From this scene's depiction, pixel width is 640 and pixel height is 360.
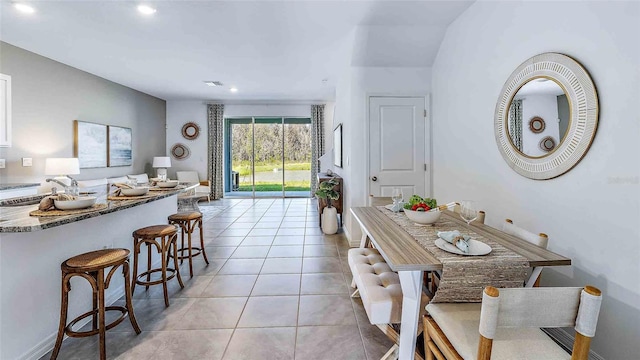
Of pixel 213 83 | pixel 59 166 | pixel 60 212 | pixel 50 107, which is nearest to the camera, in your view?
pixel 60 212

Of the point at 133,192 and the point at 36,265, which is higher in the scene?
the point at 133,192

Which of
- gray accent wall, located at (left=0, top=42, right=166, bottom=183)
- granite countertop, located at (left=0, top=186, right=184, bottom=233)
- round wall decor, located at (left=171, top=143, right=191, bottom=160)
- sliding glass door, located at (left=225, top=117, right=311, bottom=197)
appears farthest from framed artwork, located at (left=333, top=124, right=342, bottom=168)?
gray accent wall, located at (left=0, top=42, right=166, bottom=183)

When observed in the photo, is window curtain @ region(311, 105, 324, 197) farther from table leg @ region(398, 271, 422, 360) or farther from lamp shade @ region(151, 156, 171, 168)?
table leg @ region(398, 271, 422, 360)

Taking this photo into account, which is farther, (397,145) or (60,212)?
(397,145)

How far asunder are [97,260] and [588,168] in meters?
2.95

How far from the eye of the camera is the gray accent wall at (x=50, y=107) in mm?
3850

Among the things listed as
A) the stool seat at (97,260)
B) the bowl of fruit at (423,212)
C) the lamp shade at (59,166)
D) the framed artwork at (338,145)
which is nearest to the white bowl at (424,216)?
the bowl of fruit at (423,212)

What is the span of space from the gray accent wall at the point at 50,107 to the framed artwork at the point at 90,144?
91mm

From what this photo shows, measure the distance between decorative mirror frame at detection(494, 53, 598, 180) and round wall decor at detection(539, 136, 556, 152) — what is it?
0.05 meters

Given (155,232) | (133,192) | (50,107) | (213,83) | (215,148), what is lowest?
(155,232)

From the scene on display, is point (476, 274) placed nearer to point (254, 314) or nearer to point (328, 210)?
point (254, 314)

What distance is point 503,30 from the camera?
7.74 feet

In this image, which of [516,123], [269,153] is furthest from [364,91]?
[269,153]

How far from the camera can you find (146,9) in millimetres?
2947
